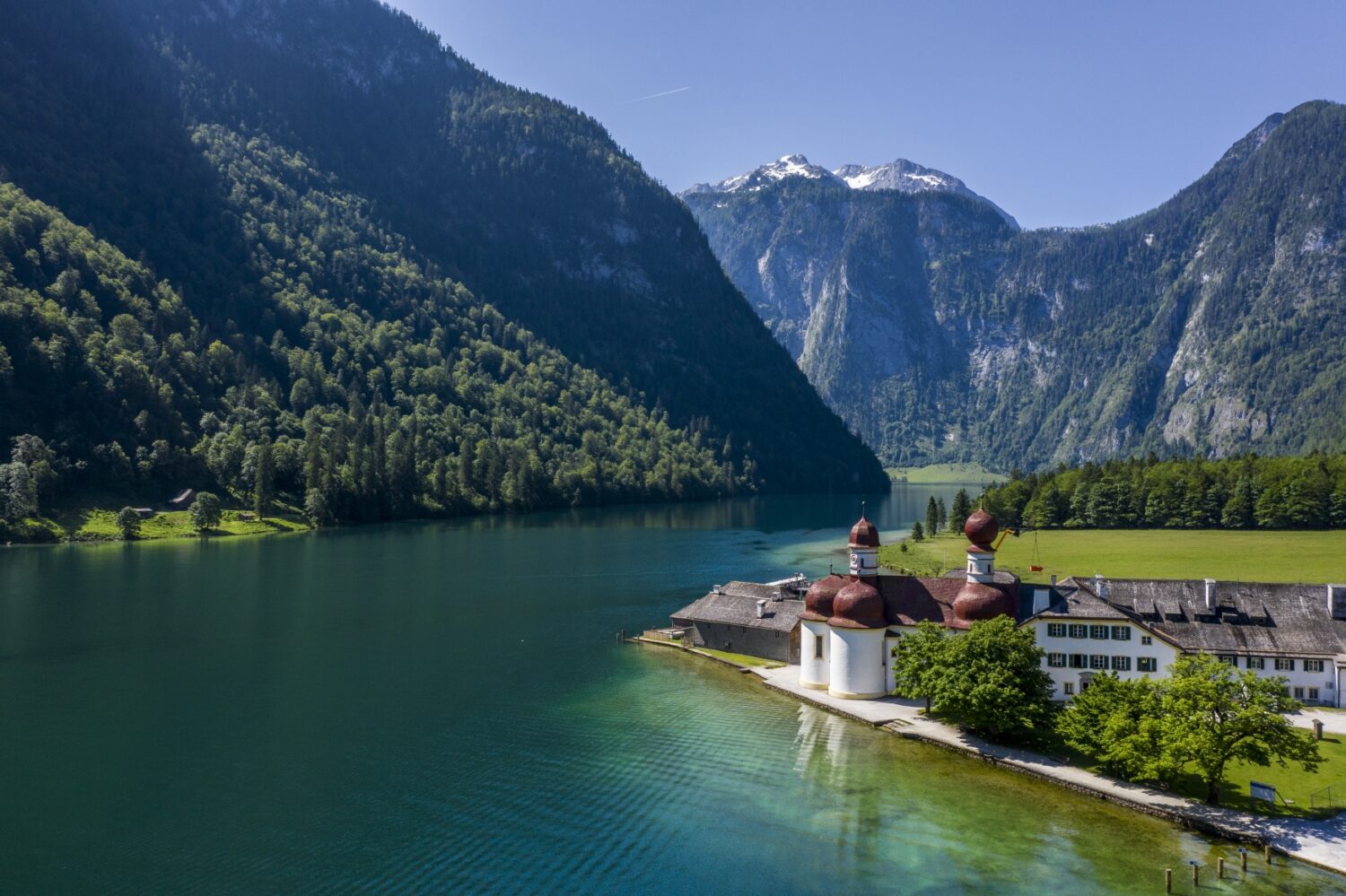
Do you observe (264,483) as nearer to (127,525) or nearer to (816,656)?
(127,525)

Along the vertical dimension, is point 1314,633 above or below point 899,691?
above

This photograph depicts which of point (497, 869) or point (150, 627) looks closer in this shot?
point (497, 869)

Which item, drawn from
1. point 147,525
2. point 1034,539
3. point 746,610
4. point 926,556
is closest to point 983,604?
point 746,610

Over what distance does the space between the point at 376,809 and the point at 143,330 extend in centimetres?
18401

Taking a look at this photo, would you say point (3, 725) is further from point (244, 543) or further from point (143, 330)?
point (143, 330)

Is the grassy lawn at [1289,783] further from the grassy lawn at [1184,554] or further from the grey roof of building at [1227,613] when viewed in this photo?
the grassy lawn at [1184,554]

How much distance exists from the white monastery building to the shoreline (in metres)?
3.63

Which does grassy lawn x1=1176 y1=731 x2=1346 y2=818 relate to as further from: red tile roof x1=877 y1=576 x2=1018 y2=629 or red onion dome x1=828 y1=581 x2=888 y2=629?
red onion dome x1=828 y1=581 x2=888 y2=629

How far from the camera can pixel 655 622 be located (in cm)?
8988

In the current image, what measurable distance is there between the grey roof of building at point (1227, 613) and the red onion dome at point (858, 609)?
10.3m

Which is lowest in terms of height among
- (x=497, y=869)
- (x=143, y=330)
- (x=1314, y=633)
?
(x=497, y=869)

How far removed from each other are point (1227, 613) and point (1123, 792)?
23437 millimetres

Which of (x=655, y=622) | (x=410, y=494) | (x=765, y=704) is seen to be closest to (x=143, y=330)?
(x=410, y=494)

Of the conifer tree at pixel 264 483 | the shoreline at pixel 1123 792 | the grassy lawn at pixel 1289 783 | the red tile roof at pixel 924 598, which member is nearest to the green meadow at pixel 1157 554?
the red tile roof at pixel 924 598
